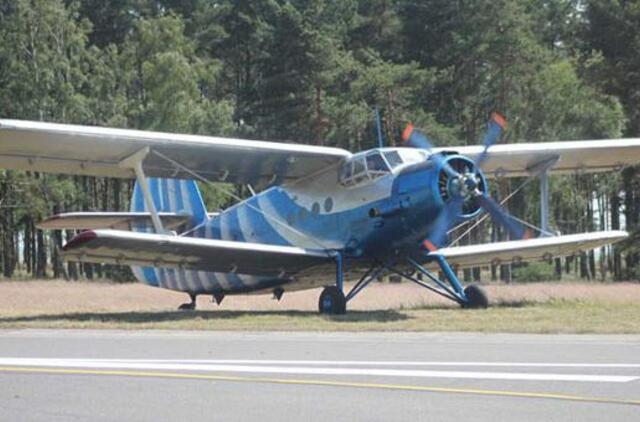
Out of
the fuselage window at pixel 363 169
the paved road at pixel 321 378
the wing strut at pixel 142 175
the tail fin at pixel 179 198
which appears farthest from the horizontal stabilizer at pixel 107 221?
the paved road at pixel 321 378

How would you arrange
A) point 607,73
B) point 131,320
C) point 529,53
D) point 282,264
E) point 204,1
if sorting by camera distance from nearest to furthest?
point 131,320, point 282,264, point 607,73, point 529,53, point 204,1

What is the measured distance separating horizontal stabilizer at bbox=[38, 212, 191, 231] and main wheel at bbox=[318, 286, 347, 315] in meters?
5.55

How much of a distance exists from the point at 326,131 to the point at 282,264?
32335 mm

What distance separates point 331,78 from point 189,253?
109 feet

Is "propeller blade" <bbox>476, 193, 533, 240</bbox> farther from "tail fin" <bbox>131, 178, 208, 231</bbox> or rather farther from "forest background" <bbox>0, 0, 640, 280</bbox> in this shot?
"forest background" <bbox>0, 0, 640, 280</bbox>

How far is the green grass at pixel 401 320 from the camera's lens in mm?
13938

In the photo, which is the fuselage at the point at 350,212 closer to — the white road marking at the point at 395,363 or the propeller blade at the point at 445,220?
the propeller blade at the point at 445,220

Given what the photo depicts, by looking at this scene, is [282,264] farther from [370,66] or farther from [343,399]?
[370,66]

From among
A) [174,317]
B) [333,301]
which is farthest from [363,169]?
[174,317]

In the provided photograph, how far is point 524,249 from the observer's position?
64.7 feet

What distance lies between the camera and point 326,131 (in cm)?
5022

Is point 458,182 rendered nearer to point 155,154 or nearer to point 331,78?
point 155,154

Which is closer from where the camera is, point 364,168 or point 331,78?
point 364,168

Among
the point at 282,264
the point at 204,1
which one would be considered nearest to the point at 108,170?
the point at 282,264
